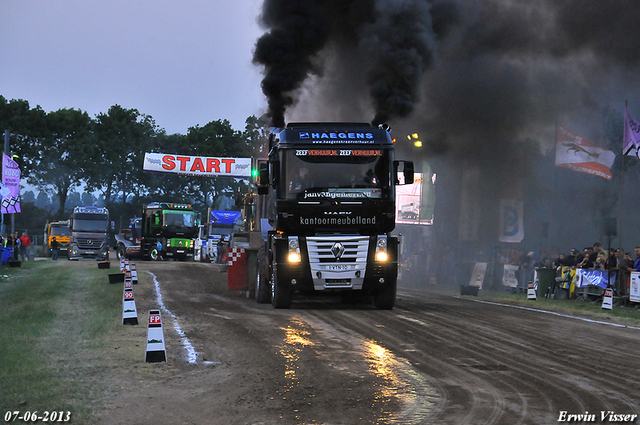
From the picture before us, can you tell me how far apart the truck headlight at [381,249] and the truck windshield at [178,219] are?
3285 centimetres

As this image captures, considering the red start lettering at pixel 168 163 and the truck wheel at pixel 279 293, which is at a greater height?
the red start lettering at pixel 168 163

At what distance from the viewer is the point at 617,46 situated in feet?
83.0

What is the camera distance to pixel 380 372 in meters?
8.07

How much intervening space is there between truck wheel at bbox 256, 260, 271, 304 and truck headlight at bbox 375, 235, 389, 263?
2.89 meters

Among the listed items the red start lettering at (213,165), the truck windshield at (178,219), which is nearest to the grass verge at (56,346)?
the truck windshield at (178,219)

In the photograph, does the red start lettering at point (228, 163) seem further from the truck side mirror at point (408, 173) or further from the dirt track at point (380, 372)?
the truck side mirror at point (408, 173)

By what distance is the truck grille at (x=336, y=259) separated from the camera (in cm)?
1442

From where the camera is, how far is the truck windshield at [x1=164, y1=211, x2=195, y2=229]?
150ft

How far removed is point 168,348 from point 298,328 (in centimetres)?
296

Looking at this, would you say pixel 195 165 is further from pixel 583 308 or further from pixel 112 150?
pixel 583 308

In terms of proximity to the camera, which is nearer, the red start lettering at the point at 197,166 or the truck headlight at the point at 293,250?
the truck headlight at the point at 293,250

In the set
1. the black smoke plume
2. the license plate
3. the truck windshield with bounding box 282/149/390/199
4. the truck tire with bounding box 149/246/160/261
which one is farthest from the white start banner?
the license plate

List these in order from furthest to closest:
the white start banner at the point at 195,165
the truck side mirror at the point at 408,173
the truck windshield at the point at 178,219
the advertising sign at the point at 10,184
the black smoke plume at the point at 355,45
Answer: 1. the white start banner at the point at 195,165
2. the truck windshield at the point at 178,219
3. the advertising sign at the point at 10,184
4. the black smoke plume at the point at 355,45
5. the truck side mirror at the point at 408,173

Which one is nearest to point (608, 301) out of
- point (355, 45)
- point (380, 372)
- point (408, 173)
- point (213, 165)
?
point (408, 173)
